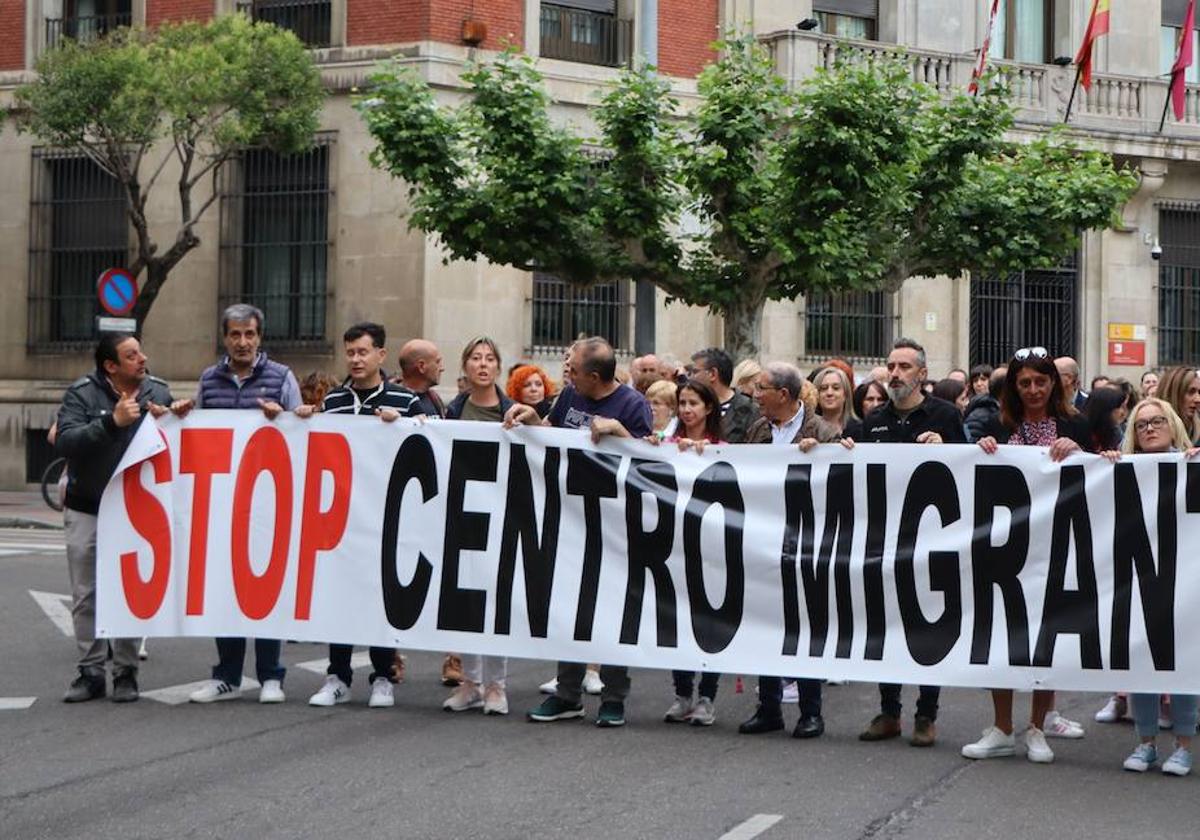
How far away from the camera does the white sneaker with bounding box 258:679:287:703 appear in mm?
10172

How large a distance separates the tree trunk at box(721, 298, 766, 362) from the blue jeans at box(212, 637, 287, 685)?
1145 cm

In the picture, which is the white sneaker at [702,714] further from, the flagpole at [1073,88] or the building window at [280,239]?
the flagpole at [1073,88]

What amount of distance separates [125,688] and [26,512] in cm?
1441

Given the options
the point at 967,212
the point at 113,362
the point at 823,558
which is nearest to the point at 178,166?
the point at 967,212

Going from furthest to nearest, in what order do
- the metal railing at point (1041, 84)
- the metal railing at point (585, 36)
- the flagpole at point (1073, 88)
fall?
the flagpole at point (1073, 88) < the metal railing at point (1041, 84) < the metal railing at point (585, 36)

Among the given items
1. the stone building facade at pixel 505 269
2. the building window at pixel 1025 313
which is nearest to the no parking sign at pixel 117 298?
the stone building facade at pixel 505 269

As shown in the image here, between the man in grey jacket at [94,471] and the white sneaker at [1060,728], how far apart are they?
4394mm

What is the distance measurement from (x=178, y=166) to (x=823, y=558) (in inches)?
737

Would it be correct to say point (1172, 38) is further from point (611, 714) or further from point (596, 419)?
point (611, 714)

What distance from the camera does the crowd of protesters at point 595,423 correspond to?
30.4 ft

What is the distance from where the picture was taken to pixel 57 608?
14.3 m

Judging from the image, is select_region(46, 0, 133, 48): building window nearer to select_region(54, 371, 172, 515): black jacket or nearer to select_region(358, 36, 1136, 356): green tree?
select_region(358, 36, 1136, 356): green tree

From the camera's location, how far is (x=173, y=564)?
33.7 feet

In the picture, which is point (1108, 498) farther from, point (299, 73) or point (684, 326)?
point (684, 326)
